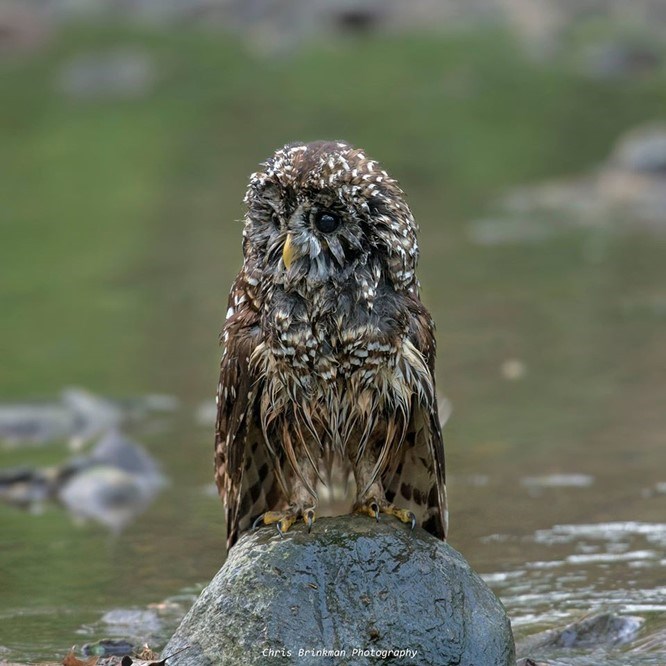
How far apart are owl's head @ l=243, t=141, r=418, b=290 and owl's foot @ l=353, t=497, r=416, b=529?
0.88 metres

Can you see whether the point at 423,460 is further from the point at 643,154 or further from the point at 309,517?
the point at 643,154

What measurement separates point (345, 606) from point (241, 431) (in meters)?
0.78

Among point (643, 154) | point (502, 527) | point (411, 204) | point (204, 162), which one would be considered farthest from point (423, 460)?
point (204, 162)

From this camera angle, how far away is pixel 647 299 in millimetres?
12852

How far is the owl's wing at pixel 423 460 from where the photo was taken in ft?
18.4

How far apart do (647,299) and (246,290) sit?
779 centimetres

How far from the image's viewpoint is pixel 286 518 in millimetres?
5746

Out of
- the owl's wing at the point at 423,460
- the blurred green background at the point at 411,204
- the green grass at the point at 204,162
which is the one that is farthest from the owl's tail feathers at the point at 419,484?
the green grass at the point at 204,162

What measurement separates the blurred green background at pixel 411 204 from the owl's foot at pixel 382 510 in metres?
1.60

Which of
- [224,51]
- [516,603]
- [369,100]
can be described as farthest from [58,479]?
[224,51]

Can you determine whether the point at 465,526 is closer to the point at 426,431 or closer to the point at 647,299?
the point at 426,431

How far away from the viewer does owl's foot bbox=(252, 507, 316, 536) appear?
18.7 ft

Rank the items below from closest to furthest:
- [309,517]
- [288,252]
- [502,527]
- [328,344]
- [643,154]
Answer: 1. [288,252]
2. [328,344]
3. [309,517]
4. [502,527]
5. [643,154]

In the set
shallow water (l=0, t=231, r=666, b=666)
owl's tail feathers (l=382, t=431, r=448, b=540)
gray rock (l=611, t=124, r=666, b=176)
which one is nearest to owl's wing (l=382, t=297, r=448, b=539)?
owl's tail feathers (l=382, t=431, r=448, b=540)
